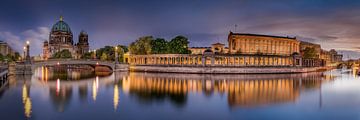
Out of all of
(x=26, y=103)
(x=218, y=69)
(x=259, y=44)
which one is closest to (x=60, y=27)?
(x=259, y=44)

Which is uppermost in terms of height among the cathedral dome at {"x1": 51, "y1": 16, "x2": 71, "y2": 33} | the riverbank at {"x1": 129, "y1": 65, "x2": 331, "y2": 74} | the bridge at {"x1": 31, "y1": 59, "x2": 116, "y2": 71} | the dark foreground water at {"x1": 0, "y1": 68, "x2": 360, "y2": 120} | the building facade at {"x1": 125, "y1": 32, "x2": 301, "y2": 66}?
the cathedral dome at {"x1": 51, "y1": 16, "x2": 71, "y2": 33}

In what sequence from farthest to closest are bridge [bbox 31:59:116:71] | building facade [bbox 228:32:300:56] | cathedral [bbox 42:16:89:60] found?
cathedral [bbox 42:16:89:60] → building facade [bbox 228:32:300:56] → bridge [bbox 31:59:116:71]

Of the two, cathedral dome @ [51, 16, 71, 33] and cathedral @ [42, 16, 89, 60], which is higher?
cathedral dome @ [51, 16, 71, 33]

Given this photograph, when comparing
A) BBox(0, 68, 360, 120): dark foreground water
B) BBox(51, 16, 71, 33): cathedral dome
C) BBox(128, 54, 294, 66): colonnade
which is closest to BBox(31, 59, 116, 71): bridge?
BBox(128, 54, 294, 66): colonnade

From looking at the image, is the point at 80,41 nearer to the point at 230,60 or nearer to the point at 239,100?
the point at 230,60

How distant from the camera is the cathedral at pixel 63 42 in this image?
7338 inches

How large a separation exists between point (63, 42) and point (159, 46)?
4298 inches

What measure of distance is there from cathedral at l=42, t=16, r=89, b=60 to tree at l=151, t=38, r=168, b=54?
9726 centimetres

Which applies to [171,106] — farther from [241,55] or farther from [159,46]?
[159,46]

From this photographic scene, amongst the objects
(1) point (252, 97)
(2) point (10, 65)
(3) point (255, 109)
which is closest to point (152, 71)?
(2) point (10, 65)

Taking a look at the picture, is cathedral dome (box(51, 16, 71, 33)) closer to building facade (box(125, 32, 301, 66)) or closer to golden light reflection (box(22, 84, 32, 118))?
building facade (box(125, 32, 301, 66))

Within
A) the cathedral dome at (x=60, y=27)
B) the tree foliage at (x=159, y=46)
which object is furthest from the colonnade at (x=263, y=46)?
the cathedral dome at (x=60, y=27)

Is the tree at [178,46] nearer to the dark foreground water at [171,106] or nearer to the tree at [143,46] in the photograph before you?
the tree at [143,46]

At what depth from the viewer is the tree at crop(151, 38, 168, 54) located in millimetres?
99363
